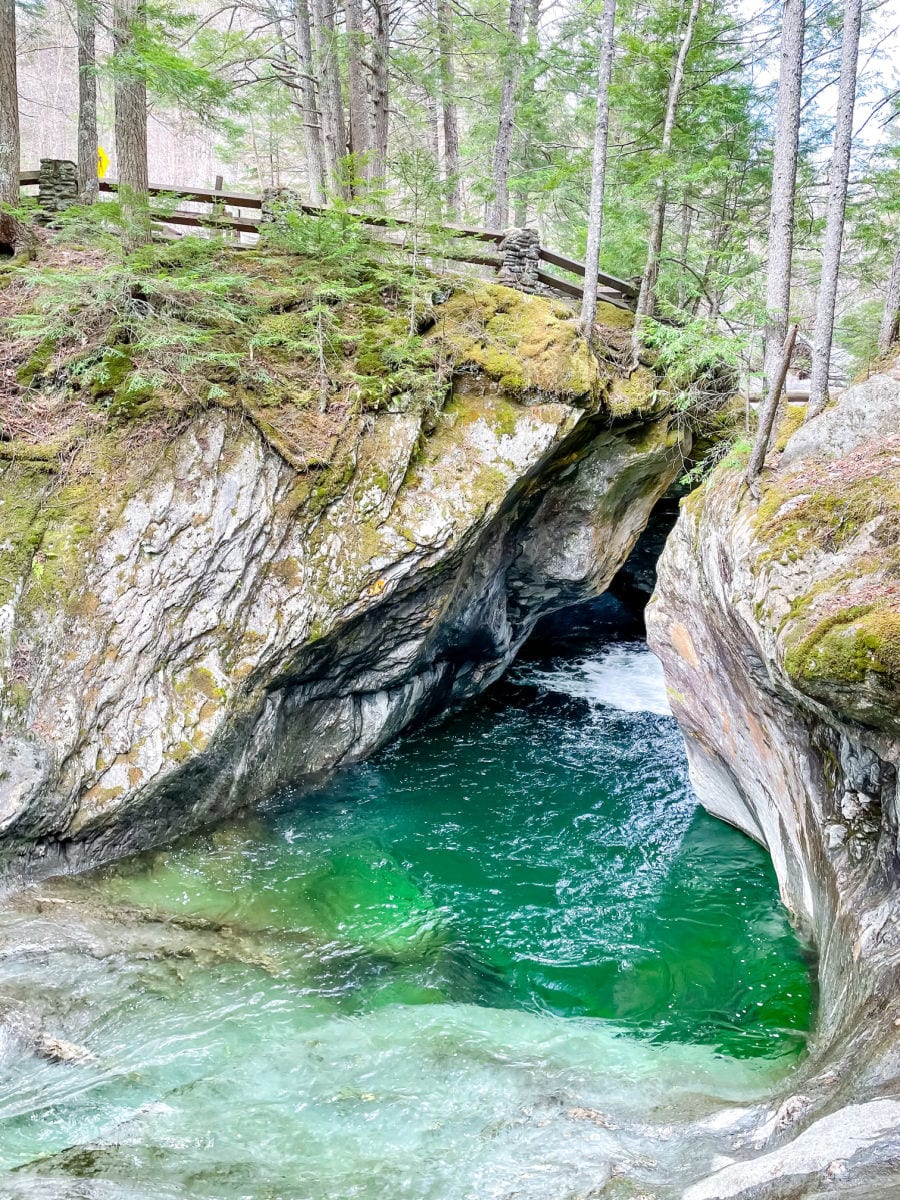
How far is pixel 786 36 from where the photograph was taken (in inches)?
394

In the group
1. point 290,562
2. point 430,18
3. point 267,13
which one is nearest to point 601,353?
point 290,562

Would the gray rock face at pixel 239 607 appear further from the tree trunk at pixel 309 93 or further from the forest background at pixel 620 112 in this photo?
the tree trunk at pixel 309 93

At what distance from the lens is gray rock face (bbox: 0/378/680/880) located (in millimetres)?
8516

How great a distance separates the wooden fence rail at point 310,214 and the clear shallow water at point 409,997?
9416 millimetres

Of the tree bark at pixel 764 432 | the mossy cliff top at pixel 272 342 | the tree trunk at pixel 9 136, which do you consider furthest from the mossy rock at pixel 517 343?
the tree trunk at pixel 9 136

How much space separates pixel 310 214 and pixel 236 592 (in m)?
7.67

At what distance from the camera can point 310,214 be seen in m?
13.1

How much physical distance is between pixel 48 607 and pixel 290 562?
313cm

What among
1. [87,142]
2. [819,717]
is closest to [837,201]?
[819,717]

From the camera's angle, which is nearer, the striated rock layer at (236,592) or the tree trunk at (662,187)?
the striated rock layer at (236,592)

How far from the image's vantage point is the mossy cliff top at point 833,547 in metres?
5.02

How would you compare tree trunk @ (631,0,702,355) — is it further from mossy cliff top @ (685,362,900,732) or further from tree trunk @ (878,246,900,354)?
mossy cliff top @ (685,362,900,732)

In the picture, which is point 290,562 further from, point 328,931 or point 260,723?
point 328,931

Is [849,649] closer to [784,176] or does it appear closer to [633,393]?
[784,176]
